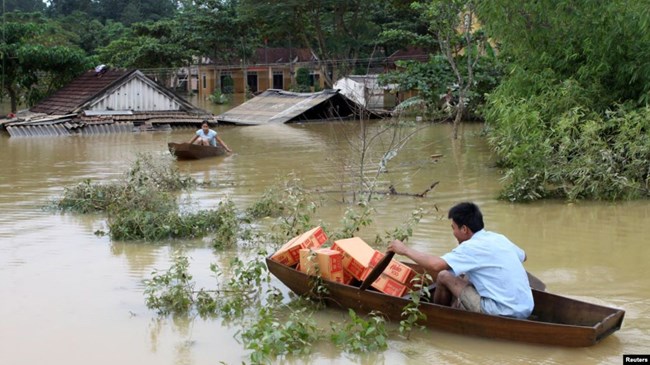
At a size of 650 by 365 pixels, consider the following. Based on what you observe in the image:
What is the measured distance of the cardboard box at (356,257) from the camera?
6.98 m

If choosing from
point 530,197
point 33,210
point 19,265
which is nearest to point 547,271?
point 530,197

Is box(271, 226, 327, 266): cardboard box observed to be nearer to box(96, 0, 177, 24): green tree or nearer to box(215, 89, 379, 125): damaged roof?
box(215, 89, 379, 125): damaged roof

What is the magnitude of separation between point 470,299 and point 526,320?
18.9 inches

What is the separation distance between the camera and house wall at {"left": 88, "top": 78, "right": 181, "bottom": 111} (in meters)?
29.1

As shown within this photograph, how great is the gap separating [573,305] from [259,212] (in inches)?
242

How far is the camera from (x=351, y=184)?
13.4 metres

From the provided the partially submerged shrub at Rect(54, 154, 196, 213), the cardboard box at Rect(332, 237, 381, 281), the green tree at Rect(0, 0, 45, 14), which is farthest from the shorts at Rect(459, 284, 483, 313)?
the green tree at Rect(0, 0, 45, 14)

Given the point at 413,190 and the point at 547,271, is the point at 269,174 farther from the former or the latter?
the point at 547,271

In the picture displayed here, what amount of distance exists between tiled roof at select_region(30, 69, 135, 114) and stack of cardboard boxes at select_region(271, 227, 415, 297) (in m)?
22.4

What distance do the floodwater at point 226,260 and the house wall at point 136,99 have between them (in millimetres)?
10838

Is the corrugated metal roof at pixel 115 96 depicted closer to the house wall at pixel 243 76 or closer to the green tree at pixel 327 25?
the green tree at pixel 327 25
